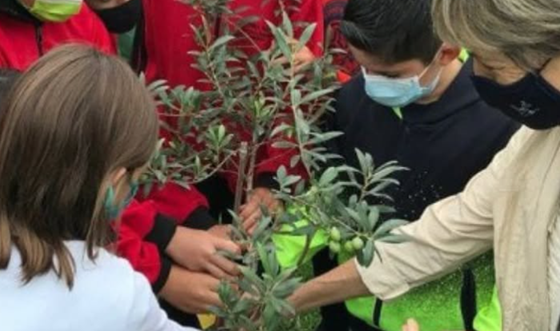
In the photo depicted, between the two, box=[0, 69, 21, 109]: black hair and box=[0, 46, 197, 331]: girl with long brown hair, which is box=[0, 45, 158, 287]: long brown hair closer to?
box=[0, 46, 197, 331]: girl with long brown hair

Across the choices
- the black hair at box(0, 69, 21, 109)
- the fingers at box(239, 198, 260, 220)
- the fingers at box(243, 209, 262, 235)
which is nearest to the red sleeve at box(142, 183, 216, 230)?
the fingers at box(239, 198, 260, 220)

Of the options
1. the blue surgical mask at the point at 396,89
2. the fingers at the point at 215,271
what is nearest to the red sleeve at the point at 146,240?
the fingers at the point at 215,271

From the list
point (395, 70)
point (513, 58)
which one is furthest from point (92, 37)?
point (513, 58)

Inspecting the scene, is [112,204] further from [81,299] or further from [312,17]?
[312,17]

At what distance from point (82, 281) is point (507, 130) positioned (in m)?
1.36

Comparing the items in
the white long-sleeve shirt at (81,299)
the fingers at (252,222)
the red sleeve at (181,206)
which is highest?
the white long-sleeve shirt at (81,299)

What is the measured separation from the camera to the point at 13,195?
2.00 metres

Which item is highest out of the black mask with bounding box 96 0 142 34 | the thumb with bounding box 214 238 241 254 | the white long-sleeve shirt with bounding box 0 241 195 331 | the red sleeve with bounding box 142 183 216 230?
the black mask with bounding box 96 0 142 34

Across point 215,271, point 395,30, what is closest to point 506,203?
point 395,30

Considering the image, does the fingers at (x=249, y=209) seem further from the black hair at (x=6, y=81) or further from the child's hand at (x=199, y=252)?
the black hair at (x=6, y=81)

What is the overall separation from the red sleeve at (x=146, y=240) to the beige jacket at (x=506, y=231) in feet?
2.03

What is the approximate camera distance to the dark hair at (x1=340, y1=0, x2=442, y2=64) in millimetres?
2805

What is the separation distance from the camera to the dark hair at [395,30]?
280cm

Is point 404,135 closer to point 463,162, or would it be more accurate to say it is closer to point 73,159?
point 463,162
